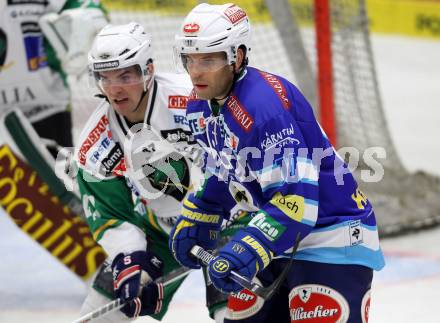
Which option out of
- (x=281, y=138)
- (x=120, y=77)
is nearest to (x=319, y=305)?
(x=281, y=138)

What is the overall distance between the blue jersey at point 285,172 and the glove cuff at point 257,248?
0.05 feet

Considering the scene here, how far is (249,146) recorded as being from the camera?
273 centimetres

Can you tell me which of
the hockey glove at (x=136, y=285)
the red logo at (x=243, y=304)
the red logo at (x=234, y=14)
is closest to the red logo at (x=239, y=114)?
the red logo at (x=234, y=14)

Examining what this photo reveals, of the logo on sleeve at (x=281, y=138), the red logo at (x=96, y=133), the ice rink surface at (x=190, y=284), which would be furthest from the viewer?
the ice rink surface at (x=190, y=284)

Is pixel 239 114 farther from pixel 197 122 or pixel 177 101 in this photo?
pixel 177 101

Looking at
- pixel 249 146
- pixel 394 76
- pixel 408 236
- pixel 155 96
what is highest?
pixel 249 146

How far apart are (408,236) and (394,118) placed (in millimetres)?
2312

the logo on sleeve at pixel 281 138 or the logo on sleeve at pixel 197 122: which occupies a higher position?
the logo on sleeve at pixel 281 138

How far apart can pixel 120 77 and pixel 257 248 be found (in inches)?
36.2

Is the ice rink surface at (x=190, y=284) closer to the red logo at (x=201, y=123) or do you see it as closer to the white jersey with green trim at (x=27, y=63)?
the white jersey with green trim at (x=27, y=63)

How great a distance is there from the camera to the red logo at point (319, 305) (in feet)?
9.19

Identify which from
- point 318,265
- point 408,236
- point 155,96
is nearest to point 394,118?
point 408,236

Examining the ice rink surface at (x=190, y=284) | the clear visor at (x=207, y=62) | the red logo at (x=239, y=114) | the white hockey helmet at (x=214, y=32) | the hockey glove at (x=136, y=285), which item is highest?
the white hockey helmet at (x=214, y=32)

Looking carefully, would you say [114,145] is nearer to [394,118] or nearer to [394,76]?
[394,118]
